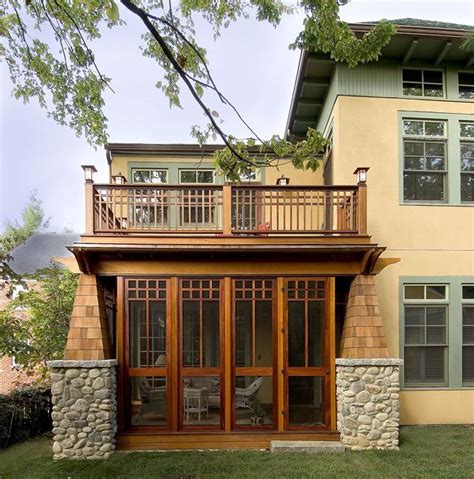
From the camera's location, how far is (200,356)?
6578mm

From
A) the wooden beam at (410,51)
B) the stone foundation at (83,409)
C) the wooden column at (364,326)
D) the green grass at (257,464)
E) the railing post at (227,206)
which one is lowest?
the green grass at (257,464)

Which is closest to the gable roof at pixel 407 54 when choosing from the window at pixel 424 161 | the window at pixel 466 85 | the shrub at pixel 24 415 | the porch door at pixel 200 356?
the window at pixel 466 85

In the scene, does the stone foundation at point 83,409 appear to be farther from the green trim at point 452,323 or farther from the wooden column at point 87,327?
the green trim at point 452,323

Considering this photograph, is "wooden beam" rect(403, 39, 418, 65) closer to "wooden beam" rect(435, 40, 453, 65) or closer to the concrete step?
"wooden beam" rect(435, 40, 453, 65)

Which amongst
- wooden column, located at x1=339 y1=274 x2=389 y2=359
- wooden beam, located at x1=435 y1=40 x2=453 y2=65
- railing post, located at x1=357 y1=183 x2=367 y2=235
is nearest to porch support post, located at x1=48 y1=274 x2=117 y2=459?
wooden column, located at x1=339 y1=274 x2=389 y2=359

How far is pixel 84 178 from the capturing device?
6.52 meters

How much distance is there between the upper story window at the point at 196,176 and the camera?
10.2 meters

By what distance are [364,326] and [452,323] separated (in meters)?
2.49

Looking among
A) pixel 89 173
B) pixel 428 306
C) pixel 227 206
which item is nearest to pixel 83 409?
pixel 89 173

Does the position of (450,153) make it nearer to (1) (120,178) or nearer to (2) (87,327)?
(1) (120,178)

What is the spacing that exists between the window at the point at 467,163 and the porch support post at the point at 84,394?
7189 millimetres

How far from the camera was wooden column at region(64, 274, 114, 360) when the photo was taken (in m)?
6.28

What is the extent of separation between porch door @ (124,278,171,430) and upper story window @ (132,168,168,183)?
13.4 ft

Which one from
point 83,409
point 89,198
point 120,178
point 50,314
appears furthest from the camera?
point 50,314
